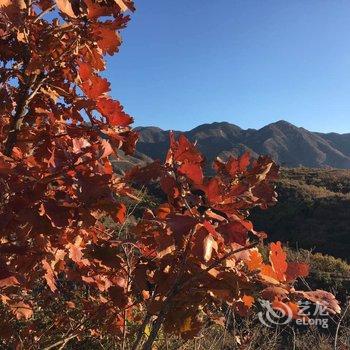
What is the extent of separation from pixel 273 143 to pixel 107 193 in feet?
396

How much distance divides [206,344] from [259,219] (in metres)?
21.3

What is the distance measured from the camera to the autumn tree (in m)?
1.20

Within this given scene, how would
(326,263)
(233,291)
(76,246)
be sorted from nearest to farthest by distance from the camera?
1. (233,291)
2. (76,246)
3. (326,263)

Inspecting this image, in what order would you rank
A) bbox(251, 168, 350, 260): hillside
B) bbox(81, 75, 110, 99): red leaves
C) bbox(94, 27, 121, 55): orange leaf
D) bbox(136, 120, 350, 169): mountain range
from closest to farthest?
bbox(81, 75, 110, 99): red leaves, bbox(94, 27, 121, 55): orange leaf, bbox(251, 168, 350, 260): hillside, bbox(136, 120, 350, 169): mountain range

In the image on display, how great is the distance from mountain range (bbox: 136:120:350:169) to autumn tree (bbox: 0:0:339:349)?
9963 cm

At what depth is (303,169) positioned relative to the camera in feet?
124

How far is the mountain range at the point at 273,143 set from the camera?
110 meters

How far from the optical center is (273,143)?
390 feet

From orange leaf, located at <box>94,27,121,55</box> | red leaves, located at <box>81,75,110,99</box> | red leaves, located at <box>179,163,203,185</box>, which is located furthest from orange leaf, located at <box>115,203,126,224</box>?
orange leaf, located at <box>94,27,121,55</box>


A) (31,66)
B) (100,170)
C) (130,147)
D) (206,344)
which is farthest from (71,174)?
(206,344)

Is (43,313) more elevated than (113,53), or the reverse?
(113,53)

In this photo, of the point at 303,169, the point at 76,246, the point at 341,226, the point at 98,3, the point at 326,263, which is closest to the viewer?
the point at 98,3

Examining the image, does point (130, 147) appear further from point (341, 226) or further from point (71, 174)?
point (341, 226)

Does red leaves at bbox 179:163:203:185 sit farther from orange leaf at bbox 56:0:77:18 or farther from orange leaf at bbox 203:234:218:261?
orange leaf at bbox 56:0:77:18
